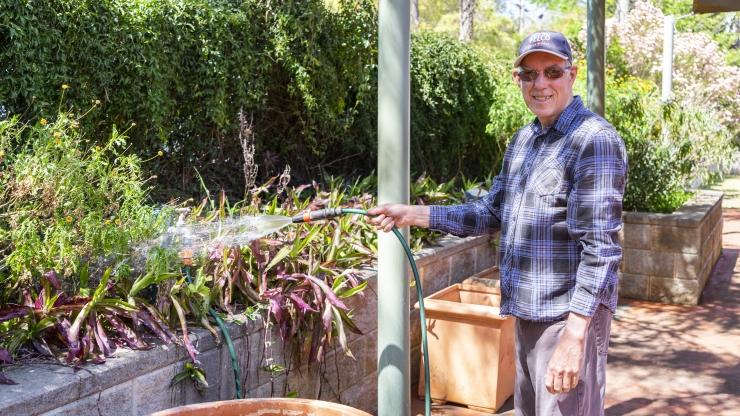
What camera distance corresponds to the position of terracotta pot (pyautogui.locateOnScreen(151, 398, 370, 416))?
2619 mm

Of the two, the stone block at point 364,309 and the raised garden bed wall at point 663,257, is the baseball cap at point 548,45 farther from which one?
the raised garden bed wall at point 663,257

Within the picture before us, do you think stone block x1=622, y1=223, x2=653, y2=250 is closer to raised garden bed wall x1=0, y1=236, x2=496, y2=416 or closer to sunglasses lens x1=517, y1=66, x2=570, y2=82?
raised garden bed wall x1=0, y1=236, x2=496, y2=416

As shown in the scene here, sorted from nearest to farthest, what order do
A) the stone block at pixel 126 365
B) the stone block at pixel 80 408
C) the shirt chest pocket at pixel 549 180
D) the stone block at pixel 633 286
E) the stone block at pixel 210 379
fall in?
the shirt chest pocket at pixel 549 180
the stone block at pixel 80 408
the stone block at pixel 126 365
the stone block at pixel 210 379
the stone block at pixel 633 286

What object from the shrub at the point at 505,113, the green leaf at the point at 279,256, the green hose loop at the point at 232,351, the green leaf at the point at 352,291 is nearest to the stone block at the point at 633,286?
the shrub at the point at 505,113

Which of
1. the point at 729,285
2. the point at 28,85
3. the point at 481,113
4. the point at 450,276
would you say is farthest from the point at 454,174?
the point at 28,85

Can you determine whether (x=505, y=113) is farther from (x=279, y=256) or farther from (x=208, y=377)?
(x=208, y=377)

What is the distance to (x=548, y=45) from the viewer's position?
8.59 ft

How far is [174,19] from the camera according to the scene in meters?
5.34

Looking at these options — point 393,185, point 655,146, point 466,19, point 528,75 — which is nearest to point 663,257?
point 655,146

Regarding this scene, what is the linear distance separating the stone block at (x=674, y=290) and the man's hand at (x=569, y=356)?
564 cm

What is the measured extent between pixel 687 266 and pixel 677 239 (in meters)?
0.26

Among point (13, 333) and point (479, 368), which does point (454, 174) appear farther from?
point (13, 333)

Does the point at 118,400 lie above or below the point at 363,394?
above

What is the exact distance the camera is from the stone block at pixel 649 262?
773cm
